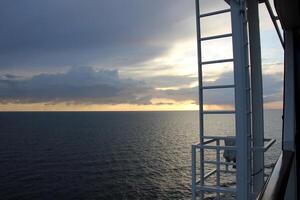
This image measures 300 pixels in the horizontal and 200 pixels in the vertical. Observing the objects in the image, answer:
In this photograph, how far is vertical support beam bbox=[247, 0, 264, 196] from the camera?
3.78 m

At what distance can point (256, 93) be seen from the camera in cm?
389

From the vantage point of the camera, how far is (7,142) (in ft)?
213

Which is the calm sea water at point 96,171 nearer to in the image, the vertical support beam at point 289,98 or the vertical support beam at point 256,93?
the vertical support beam at point 256,93

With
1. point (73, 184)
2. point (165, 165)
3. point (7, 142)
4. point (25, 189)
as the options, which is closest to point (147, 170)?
point (165, 165)

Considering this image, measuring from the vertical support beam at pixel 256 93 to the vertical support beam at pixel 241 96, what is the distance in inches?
34.6

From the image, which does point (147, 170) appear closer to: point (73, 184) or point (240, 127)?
point (73, 184)

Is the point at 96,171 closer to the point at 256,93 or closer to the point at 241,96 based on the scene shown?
the point at 256,93

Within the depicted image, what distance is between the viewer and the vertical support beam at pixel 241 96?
281 cm

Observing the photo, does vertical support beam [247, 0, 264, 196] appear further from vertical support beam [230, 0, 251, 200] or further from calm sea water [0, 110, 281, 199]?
calm sea water [0, 110, 281, 199]

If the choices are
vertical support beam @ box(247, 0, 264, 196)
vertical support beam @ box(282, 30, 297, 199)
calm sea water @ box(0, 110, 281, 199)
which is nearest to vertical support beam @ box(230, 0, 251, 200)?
vertical support beam @ box(282, 30, 297, 199)

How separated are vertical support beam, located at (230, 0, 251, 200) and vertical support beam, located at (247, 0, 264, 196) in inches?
34.6

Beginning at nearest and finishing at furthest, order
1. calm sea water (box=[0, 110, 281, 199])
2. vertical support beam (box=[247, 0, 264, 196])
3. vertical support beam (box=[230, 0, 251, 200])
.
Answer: vertical support beam (box=[230, 0, 251, 200])
vertical support beam (box=[247, 0, 264, 196])
calm sea water (box=[0, 110, 281, 199])

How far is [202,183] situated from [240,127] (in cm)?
110

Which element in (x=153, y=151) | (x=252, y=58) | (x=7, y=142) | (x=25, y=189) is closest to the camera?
(x=252, y=58)
